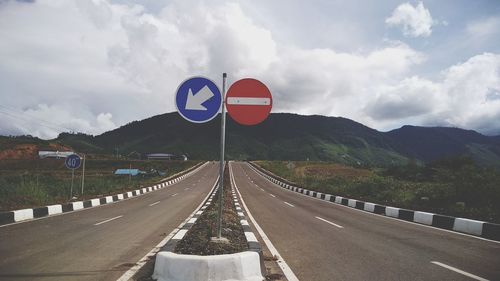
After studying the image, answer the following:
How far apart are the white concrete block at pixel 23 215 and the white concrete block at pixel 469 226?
13203mm

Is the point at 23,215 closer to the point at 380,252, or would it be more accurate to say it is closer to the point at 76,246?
the point at 76,246

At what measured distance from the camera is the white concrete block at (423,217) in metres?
12.0

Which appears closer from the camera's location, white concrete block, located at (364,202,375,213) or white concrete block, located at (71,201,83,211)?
white concrete block, located at (71,201,83,211)

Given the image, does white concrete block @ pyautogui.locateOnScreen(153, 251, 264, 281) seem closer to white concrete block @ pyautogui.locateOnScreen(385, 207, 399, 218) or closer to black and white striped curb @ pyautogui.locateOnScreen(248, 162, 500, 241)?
black and white striped curb @ pyautogui.locateOnScreen(248, 162, 500, 241)

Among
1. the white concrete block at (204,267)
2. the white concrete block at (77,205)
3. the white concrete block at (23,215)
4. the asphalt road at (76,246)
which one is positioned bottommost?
the white concrete block at (77,205)

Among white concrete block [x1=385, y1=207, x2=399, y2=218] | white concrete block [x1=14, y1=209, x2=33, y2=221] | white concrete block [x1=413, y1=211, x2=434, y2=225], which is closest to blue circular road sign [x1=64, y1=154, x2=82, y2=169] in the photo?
white concrete block [x1=14, y1=209, x2=33, y2=221]

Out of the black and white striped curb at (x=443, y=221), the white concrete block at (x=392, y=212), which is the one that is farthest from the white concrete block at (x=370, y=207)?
the white concrete block at (x=392, y=212)

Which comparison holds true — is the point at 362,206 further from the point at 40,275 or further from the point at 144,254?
the point at 40,275

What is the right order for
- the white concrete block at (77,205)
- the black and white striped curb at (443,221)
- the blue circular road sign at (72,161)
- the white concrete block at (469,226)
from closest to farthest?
the black and white striped curb at (443,221), the white concrete block at (469,226), the white concrete block at (77,205), the blue circular road sign at (72,161)

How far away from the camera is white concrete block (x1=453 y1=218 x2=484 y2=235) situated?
9656 millimetres

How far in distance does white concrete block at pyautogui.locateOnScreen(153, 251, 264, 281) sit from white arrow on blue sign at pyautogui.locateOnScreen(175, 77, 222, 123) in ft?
6.26

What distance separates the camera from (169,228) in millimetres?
10086

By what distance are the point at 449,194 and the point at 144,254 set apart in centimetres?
1449

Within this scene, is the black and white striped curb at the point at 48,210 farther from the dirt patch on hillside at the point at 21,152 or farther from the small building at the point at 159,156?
the small building at the point at 159,156
